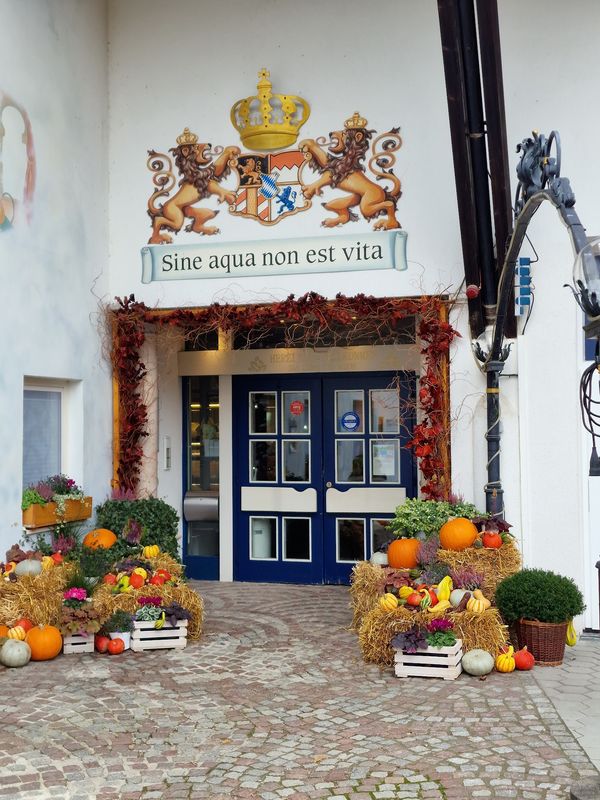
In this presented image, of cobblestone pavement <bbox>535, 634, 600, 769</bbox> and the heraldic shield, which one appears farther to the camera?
the heraldic shield

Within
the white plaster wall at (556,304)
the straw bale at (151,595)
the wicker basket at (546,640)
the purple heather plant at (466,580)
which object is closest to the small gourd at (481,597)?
the purple heather plant at (466,580)

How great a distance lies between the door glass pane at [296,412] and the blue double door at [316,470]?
1 centimetres

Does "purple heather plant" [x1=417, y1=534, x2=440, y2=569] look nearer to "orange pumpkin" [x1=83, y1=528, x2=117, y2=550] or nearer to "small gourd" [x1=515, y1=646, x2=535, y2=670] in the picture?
"small gourd" [x1=515, y1=646, x2=535, y2=670]

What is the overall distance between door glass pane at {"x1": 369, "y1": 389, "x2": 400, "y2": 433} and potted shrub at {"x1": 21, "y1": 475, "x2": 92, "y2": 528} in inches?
130

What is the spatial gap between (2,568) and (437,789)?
4177mm

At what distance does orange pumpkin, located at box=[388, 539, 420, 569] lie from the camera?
7547 mm

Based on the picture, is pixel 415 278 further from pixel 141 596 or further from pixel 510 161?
pixel 141 596

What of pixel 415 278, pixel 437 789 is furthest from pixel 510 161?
pixel 437 789

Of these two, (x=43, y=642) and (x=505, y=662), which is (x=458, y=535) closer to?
(x=505, y=662)

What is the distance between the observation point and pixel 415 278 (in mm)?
8336

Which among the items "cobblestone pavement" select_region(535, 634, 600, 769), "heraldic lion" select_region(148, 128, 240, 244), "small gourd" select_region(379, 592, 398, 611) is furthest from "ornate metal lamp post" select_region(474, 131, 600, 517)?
"heraldic lion" select_region(148, 128, 240, 244)

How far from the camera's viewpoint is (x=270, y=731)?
17.0 feet

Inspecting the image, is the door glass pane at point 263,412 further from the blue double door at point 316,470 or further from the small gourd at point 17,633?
the small gourd at point 17,633

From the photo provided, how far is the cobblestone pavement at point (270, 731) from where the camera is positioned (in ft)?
14.4
